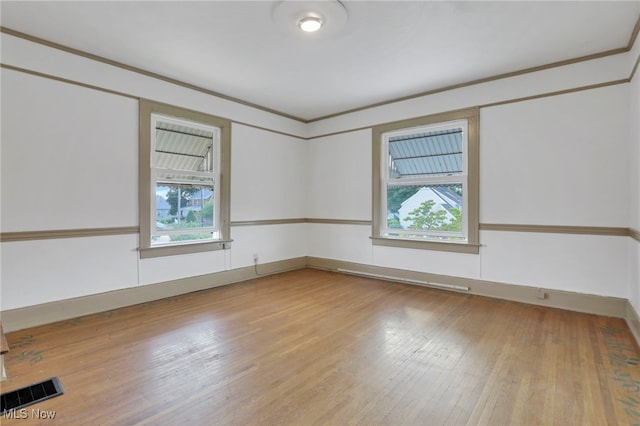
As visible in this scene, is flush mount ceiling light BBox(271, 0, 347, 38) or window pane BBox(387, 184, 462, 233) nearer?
flush mount ceiling light BBox(271, 0, 347, 38)

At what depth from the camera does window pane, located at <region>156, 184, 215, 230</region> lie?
4.05 meters

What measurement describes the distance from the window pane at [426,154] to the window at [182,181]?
2607 millimetres

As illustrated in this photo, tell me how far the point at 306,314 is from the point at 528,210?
2900 mm

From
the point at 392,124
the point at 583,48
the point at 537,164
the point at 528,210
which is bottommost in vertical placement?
the point at 528,210

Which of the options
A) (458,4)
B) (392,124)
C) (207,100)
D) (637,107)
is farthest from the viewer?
(392,124)

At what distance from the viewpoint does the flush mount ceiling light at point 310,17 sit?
253cm

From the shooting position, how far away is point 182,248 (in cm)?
419

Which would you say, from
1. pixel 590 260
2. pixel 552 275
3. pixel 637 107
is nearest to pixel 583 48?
pixel 637 107

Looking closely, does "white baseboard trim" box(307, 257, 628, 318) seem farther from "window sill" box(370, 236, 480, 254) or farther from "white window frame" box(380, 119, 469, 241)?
"white window frame" box(380, 119, 469, 241)

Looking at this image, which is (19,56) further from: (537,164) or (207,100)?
(537,164)

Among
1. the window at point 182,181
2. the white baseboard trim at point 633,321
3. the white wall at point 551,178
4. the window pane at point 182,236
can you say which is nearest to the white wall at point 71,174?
the window at point 182,181

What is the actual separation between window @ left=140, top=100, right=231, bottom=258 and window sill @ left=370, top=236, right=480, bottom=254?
7.90 feet

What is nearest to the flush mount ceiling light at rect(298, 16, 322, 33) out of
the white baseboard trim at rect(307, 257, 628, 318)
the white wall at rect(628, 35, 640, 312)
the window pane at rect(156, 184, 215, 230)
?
the window pane at rect(156, 184, 215, 230)

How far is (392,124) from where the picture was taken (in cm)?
490
